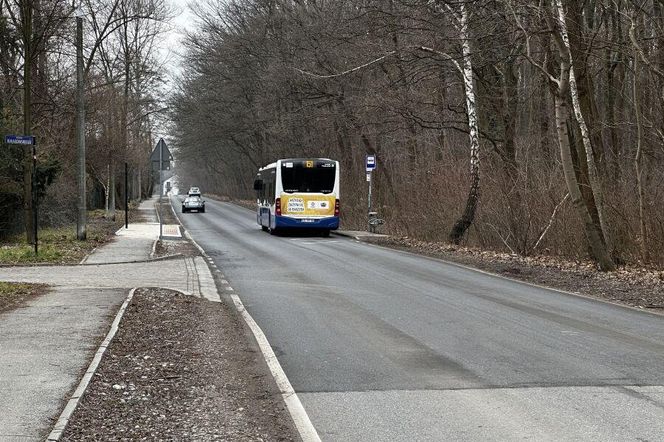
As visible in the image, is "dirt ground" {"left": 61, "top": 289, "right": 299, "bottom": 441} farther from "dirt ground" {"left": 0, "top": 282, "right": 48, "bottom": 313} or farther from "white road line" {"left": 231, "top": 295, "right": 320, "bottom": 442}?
"dirt ground" {"left": 0, "top": 282, "right": 48, "bottom": 313}

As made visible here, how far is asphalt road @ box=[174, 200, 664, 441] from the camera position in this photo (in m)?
5.68

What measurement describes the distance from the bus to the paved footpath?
34.3ft

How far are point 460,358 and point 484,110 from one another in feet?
70.5

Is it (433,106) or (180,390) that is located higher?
(433,106)

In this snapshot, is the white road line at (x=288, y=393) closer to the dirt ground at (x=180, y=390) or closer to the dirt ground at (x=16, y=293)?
the dirt ground at (x=180, y=390)

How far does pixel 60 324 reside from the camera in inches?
374

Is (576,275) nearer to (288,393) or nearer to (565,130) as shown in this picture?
(565,130)

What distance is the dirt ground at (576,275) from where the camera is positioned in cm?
1341

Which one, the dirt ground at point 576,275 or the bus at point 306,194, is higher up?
the bus at point 306,194

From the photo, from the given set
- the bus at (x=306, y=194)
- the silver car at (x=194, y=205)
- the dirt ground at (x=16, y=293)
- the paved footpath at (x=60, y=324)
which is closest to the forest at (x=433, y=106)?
the bus at (x=306, y=194)

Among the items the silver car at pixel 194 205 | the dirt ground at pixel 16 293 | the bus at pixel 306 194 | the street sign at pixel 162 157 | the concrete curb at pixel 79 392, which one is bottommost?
the dirt ground at pixel 16 293

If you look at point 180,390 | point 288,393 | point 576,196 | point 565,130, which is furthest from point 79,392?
point 576,196

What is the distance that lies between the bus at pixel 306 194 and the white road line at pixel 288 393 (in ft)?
67.7

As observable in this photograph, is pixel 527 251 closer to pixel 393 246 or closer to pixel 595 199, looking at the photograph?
pixel 595 199
